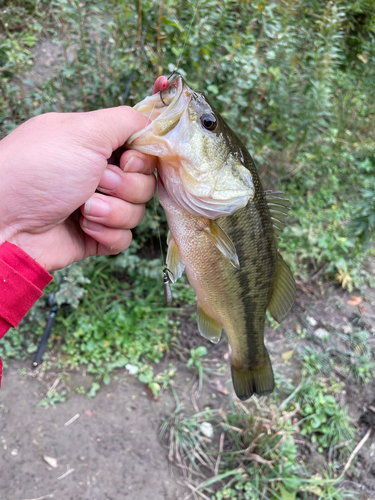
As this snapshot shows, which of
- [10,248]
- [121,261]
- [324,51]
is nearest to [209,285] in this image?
[10,248]

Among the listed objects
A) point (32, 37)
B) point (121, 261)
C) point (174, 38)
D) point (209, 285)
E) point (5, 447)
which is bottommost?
point (5, 447)

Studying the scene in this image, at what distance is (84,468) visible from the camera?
2.43 meters

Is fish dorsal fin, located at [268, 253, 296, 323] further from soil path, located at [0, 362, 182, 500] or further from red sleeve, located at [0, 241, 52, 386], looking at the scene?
soil path, located at [0, 362, 182, 500]

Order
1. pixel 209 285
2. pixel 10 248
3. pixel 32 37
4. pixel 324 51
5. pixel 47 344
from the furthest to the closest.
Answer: pixel 32 37 < pixel 324 51 < pixel 47 344 < pixel 209 285 < pixel 10 248

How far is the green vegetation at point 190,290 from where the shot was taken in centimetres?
246

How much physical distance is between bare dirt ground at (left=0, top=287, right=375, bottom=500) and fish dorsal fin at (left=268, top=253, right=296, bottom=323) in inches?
60.0

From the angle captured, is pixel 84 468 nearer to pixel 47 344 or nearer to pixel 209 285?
pixel 47 344

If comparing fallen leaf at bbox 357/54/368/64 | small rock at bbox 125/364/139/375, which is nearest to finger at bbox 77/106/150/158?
small rock at bbox 125/364/139/375

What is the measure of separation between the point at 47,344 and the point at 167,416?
1.20m

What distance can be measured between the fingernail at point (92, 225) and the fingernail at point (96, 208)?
0.22 ft

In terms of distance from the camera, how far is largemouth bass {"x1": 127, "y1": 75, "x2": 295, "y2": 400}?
1249 millimetres

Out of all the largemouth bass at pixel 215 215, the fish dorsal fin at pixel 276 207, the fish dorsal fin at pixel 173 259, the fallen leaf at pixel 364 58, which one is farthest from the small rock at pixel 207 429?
the fallen leaf at pixel 364 58

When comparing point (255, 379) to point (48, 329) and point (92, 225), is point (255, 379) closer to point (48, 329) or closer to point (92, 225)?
point (92, 225)

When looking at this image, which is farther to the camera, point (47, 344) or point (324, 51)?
point (324, 51)
